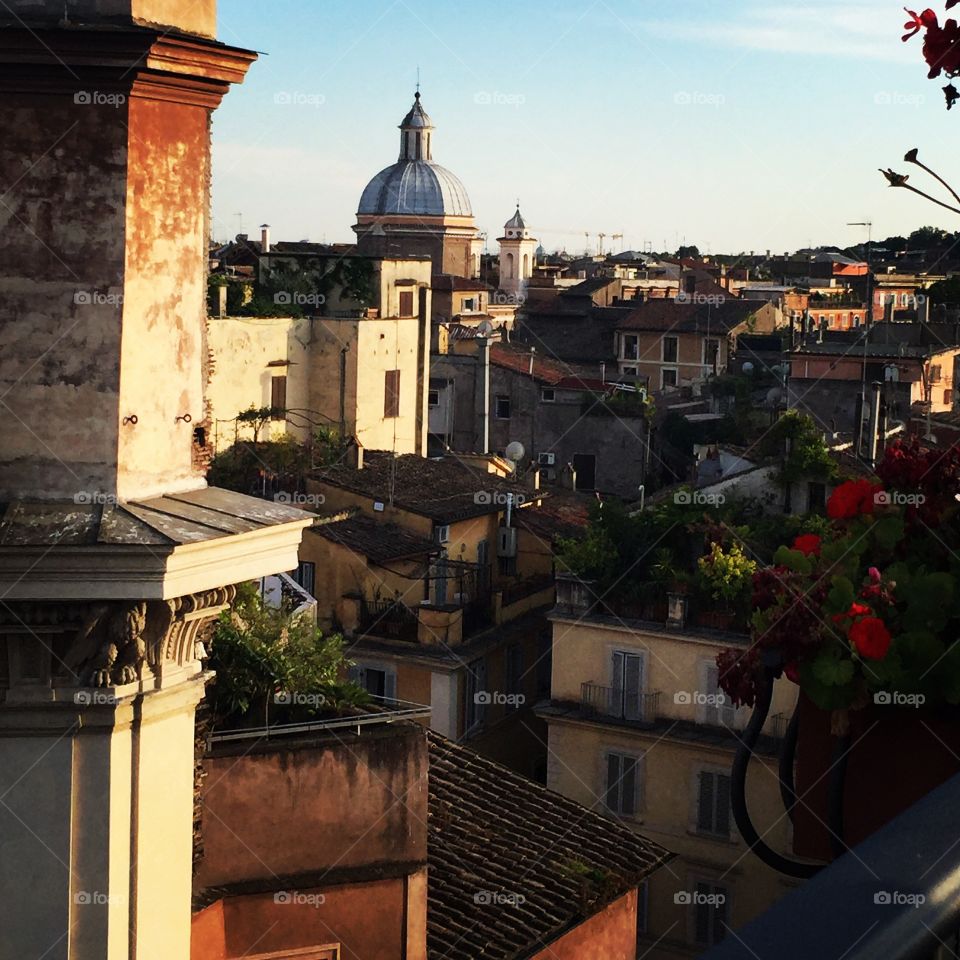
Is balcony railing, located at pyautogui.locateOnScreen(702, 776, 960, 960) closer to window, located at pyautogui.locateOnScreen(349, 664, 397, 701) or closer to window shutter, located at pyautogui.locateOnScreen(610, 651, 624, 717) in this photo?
window shutter, located at pyautogui.locateOnScreen(610, 651, 624, 717)

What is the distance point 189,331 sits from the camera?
503 centimetres

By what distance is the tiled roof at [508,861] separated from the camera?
8641mm

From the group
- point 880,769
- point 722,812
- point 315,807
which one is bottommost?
point 722,812

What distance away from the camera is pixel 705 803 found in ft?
59.9

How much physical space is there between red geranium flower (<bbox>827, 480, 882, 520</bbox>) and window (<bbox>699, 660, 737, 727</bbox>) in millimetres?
15286

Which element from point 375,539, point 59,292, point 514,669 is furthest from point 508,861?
point 514,669

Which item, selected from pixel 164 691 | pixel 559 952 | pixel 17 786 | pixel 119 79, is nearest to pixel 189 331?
pixel 119 79

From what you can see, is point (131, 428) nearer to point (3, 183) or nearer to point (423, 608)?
point (3, 183)

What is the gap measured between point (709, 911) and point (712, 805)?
1176 mm

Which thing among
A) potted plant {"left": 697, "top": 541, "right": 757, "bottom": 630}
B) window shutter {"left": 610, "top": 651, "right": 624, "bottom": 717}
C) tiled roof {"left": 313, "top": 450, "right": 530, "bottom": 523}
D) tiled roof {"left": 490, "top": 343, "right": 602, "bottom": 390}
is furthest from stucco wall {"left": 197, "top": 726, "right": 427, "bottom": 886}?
tiled roof {"left": 490, "top": 343, "right": 602, "bottom": 390}

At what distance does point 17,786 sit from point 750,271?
7259 cm

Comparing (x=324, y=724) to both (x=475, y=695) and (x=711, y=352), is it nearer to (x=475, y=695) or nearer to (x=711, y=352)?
(x=475, y=695)

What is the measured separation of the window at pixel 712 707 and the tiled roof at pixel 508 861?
752 cm

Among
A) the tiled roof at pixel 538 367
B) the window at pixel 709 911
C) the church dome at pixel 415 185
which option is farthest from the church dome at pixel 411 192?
the window at pixel 709 911
